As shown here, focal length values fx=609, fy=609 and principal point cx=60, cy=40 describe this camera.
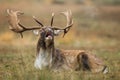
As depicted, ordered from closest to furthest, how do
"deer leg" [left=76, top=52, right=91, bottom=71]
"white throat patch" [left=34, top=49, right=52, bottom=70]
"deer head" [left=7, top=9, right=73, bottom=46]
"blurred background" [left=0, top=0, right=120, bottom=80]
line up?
"blurred background" [left=0, top=0, right=120, bottom=80] < "deer head" [left=7, top=9, right=73, bottom=46] < "white throat patch" [left=34, top=49, right=52, bottom=70] < "deer leg" [left=76, top=52, right=91, bottom=71]

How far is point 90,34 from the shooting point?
35188 mm

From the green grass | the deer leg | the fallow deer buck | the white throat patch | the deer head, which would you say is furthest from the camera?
the deer leg

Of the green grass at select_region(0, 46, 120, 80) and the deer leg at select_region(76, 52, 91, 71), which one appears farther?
the deer leg at select_region(76, 52, 91, 71)

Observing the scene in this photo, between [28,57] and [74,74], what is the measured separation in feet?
12.5

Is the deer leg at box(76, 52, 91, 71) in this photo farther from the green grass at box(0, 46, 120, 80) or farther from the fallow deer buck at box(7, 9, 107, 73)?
the green grass at box(0, 46, 120, 80)

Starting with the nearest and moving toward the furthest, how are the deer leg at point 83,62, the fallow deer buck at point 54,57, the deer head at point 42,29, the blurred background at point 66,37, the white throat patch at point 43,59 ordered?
1. the blurred background at point 66,37
2. the deer head at point 42,29
3. the fallow deer buck at point 54,57
4. the white throat patch at point 43,59
5. the deer leg at point 83,62

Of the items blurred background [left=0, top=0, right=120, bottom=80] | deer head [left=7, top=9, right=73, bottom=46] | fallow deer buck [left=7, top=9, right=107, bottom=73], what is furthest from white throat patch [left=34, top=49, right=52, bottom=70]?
deer head [left=7, top=9, right=73, bottom=46]

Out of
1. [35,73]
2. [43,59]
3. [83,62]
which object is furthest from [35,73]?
[83,62]

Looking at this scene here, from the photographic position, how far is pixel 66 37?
100 feet

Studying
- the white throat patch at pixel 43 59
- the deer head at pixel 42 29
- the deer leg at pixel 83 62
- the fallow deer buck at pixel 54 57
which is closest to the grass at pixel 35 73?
the white throat patch at pixel 43 59

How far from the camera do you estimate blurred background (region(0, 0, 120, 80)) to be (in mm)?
14828

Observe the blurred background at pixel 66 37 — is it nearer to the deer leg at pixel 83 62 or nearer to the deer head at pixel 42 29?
the deer leg at pixel 83 62

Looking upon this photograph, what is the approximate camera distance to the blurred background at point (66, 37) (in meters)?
14.8

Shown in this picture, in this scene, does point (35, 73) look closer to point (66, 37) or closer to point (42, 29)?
point (42, 29)
